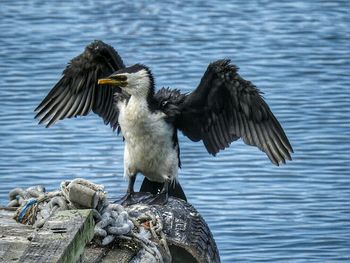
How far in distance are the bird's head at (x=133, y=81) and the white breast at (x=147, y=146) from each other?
10 centimetres

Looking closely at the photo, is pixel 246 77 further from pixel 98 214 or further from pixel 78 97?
pixel 98 214

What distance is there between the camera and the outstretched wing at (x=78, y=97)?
10125mm

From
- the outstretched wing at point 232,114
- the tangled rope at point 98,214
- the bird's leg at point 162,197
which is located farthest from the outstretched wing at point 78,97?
the tangled rope at point 98,214

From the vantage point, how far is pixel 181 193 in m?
9.12

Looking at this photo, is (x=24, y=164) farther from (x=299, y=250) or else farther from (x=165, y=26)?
(x=165, y=26)

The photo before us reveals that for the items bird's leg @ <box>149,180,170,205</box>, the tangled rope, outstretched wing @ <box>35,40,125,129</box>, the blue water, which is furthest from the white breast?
the blue water

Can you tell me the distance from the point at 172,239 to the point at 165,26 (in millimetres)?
11338

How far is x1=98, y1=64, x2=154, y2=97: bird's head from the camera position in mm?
9141

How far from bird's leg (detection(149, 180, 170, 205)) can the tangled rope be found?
2.43ft

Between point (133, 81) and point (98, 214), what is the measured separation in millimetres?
2471

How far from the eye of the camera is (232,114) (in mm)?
9609

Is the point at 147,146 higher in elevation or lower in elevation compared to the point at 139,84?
lower

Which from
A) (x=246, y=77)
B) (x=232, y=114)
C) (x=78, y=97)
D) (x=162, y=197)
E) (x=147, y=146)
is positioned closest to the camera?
(x=162, y=197)

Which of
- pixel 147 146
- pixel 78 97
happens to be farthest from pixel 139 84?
pixel 78 97
